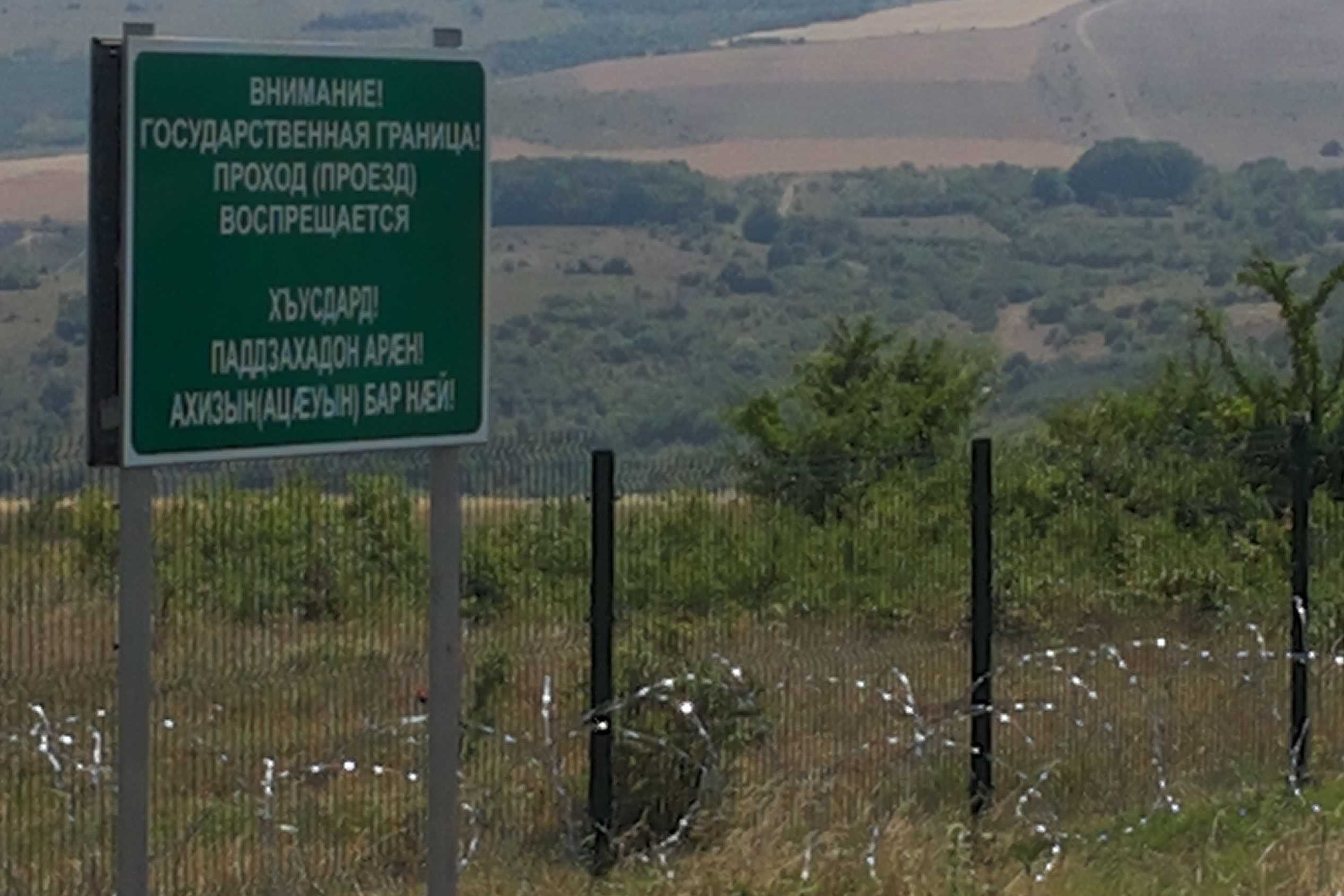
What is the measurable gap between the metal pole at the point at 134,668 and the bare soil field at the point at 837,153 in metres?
116

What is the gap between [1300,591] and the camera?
1048cm

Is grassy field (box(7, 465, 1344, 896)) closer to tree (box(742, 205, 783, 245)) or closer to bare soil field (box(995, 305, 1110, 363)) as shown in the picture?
bare soil field (box(995, 305, 1110, 363))

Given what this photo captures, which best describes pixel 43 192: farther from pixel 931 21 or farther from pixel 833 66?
pixel 931 21

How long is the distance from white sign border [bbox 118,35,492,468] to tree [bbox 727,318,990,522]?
8601mm

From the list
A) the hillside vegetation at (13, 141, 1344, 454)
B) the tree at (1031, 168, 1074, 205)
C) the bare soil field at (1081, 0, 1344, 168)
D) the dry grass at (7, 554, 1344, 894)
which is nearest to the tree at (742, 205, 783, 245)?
the hillside vegetation at (13, 141, 1344, 454)

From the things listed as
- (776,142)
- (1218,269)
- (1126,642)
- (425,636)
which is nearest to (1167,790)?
(1126,642)

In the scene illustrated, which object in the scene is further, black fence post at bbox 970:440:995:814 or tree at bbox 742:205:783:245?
tree at bbox 742:205:783:245

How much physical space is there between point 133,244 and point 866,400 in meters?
15.3

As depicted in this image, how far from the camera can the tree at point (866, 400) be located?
1792 cm

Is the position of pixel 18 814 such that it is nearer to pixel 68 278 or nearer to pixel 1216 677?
pixel 1216 677

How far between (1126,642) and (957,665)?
3.37 feet

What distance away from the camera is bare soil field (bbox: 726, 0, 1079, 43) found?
154 meters

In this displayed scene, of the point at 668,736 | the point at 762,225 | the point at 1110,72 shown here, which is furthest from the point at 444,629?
the point at 1110,72

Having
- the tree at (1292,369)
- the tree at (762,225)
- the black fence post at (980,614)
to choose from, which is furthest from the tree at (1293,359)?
the tree at (762,225)
